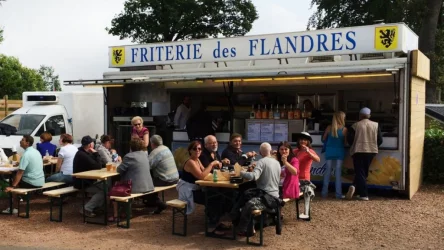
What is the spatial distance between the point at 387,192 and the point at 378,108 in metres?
2.46

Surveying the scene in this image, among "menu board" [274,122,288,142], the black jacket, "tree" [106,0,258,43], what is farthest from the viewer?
"tree" [106,0,258,43]

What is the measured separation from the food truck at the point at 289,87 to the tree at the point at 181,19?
68.5 feet

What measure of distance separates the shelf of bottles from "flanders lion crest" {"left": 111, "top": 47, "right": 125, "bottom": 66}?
3.42 meters

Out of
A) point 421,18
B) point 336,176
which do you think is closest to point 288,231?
point 336,176

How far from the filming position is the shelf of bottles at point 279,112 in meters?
10.5

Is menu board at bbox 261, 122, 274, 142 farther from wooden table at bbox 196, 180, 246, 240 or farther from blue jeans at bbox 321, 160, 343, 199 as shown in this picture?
wooden table at bbox 196, 180, 246, 240

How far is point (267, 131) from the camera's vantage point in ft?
34.6

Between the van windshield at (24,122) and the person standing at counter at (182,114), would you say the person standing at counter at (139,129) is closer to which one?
the person standing at counter at (182,114)

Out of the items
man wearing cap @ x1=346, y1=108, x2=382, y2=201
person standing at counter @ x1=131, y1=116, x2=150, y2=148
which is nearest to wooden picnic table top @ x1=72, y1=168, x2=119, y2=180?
person standing at counter @ x1=131, y1=116, x2=150, y2=148

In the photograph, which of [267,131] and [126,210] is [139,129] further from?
[267,131]

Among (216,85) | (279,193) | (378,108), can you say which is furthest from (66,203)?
(378,108)

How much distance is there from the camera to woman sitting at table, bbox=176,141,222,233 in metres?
6.73

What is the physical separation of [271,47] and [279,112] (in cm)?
147

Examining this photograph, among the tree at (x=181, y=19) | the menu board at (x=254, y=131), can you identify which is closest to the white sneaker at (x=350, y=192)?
the menu board at (x=254, y=131)
